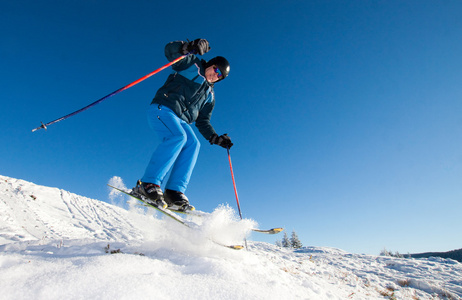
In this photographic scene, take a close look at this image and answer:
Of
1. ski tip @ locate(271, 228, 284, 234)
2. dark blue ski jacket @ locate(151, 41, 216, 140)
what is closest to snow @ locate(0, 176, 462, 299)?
ski tip @ locate(271, 228, 284, 234)

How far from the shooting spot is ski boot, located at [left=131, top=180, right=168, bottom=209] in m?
3.17

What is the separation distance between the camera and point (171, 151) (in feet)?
11.2

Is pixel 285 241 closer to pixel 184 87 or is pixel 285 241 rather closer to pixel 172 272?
pixel 184 87

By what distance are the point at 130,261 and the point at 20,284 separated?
0.72 m

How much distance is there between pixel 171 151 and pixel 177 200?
2.45 feet

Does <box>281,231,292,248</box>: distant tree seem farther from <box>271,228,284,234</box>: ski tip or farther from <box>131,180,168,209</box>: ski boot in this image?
<box>131,180,168,209</box>: ski boot

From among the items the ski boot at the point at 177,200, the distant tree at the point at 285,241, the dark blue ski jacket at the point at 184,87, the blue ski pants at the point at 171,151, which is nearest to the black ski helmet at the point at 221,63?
the dark blue ski jacket at the point at 184,87

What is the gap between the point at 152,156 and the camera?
11.2ft

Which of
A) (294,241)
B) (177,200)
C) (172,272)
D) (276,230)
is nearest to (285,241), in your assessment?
(294,241)

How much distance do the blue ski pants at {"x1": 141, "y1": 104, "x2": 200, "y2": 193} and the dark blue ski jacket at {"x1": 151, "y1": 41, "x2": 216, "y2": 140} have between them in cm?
16

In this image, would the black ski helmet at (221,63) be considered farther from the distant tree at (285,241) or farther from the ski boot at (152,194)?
the distant tree at (285,241)

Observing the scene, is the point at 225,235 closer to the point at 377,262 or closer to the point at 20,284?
the point at 20,284

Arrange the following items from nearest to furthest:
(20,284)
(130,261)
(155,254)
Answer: (20,284), (130,261), (155,254)

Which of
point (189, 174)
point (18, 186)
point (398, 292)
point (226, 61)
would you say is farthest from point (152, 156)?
point (18, 186)
